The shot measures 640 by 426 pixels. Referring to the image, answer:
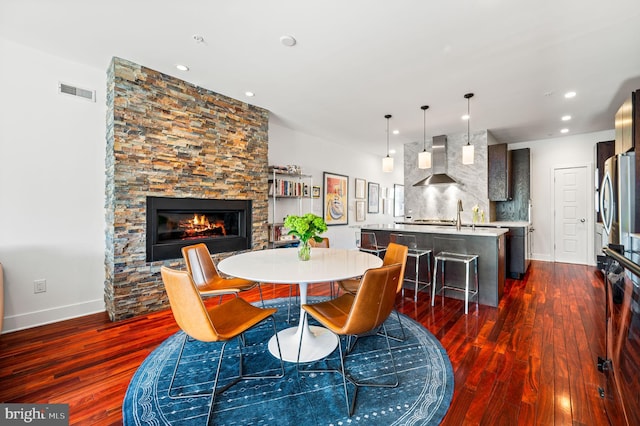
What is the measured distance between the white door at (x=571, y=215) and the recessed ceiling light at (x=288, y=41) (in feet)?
20.8

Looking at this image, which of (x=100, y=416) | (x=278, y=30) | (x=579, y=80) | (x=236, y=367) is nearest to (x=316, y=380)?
(x=236, y=367)

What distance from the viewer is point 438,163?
19.1ft

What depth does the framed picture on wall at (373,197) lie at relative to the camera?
7641 mm

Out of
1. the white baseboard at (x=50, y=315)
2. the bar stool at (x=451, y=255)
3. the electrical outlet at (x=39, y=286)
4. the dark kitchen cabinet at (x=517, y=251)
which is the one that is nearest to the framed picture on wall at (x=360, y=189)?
the dark kitchen cabinet at (x=517, y=251)

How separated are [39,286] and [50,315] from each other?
32 centimetres

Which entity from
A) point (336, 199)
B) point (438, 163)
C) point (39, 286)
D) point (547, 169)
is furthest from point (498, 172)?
point (39, 286)

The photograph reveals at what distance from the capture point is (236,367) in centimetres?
202

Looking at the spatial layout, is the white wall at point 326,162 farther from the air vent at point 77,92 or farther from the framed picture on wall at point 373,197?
the air vent at point 77,92

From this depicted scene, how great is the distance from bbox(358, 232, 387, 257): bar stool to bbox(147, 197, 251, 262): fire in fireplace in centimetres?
172

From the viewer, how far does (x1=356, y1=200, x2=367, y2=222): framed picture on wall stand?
7109mm

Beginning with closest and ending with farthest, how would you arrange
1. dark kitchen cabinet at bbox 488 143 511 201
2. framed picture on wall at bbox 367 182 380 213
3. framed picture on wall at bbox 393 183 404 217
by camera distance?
dark kitchen cabinet at bbox 488 143 511 201 → framed picture on wall at bbox 367 182 380 213 → framed picture on wall at bbox 393 183 404 217

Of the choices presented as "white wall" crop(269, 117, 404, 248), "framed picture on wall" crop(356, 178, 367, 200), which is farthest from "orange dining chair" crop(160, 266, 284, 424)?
"framed picture on wall" crop(356, 178, 367, 200)

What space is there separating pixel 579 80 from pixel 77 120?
18.7ft

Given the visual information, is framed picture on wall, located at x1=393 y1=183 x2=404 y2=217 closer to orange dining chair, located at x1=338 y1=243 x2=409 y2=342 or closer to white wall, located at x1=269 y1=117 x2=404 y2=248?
white wall, located at x1=269 y1=117 x2=404 y2=248
